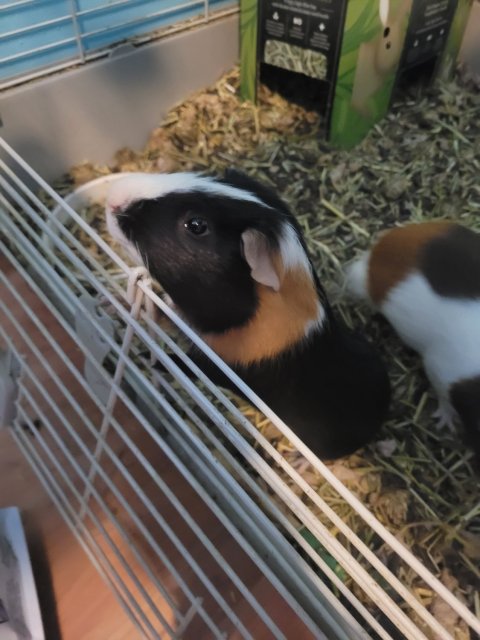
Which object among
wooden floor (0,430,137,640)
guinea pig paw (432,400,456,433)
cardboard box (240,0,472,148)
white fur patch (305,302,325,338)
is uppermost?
cardboard box (240,0,472,148)

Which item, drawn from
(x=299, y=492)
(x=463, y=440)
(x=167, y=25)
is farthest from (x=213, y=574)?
(x=167, y=25)

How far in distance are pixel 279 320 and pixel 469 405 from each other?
18.5 inches

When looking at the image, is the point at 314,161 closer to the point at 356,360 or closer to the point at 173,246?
the point at 356,360

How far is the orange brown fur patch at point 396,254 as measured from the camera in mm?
1215

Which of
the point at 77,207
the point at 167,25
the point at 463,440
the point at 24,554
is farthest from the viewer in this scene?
the point at 167,25

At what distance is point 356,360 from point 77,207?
2.83ft

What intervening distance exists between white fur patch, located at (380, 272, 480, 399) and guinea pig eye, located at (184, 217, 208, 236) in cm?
58

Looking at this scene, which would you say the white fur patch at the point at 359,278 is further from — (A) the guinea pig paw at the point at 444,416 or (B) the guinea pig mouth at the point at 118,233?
(B) the guinea pig mouth at the point at 118,233

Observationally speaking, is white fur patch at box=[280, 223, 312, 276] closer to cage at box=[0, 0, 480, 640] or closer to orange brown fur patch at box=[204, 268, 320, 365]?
orange brown fur patch at box=[204, 268, 320, 365]

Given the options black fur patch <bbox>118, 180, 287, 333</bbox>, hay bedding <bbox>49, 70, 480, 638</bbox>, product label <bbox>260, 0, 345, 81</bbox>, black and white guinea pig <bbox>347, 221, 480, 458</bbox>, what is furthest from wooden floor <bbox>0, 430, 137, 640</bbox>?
product label <bbox>260, 0, 345, 81</bbox>

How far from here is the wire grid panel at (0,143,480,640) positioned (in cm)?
55

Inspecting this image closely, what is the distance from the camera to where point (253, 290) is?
87 centimetres

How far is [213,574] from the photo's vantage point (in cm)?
102

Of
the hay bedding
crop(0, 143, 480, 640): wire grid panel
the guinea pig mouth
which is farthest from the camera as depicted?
the hay bedding
